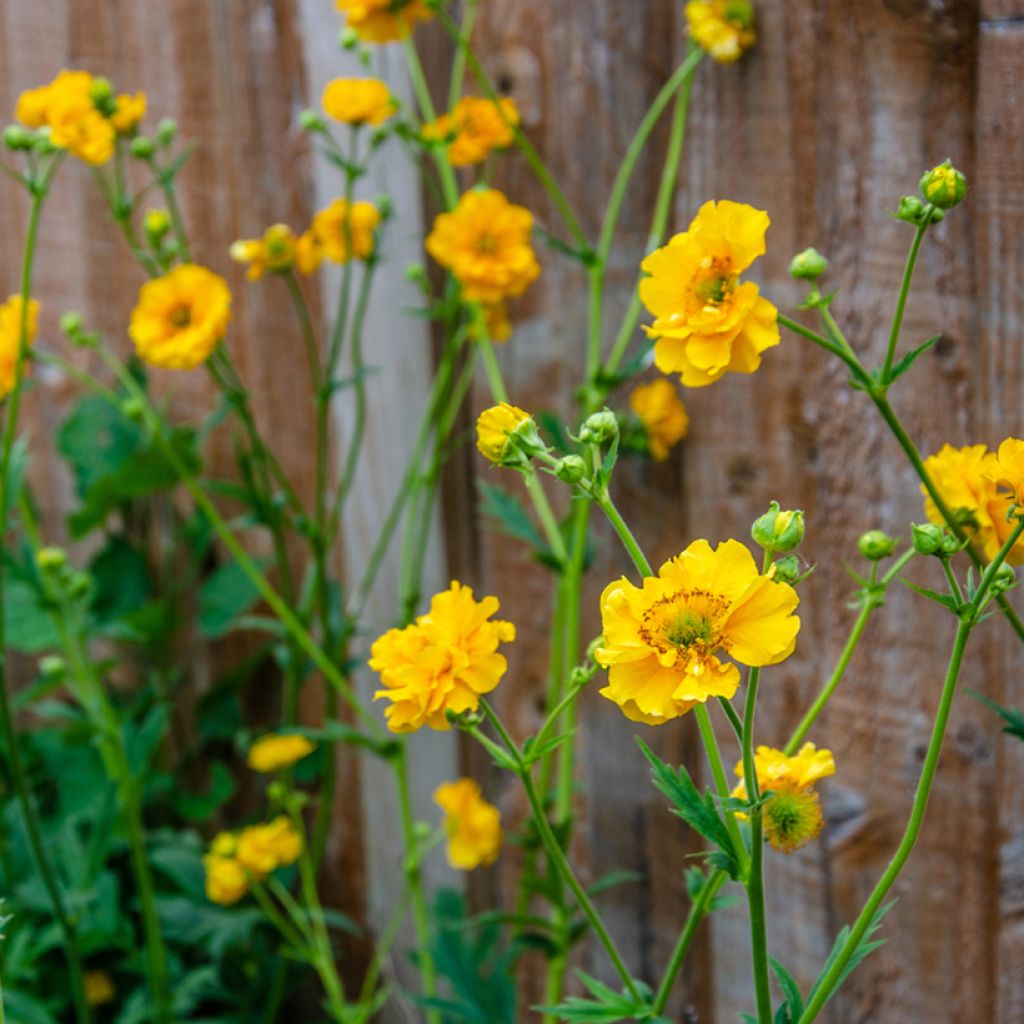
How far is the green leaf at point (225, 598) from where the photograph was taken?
63.5 inches

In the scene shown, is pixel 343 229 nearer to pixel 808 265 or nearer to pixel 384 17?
pixel 384 17

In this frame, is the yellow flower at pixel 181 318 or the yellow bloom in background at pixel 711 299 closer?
the yellow bloom in background at pixel 711 299

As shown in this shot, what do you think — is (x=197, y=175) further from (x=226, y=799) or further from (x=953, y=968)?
(x=953, y=968)

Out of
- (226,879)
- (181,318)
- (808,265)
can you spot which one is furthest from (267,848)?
(808,265)

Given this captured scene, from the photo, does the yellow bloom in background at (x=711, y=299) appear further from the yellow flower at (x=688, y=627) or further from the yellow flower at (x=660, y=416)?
the yellow flower at (x=660, y=416)

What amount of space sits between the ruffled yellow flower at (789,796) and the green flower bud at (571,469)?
0.64 feet

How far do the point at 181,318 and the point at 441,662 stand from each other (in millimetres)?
688

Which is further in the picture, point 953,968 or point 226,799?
point 226,799

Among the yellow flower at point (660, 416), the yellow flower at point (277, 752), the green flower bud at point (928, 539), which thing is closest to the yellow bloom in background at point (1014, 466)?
the green flower bud at point (928, 539)

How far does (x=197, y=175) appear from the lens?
5.45 ft

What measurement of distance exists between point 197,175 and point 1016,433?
111 cm

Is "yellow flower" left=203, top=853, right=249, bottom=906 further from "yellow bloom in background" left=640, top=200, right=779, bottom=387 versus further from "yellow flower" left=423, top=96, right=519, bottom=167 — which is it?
"yellow bloom in background" left=640, top=200, right=779, bottom=387

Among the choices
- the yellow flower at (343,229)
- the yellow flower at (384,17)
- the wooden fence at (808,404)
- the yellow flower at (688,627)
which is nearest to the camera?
the yellow flower at (688,627)

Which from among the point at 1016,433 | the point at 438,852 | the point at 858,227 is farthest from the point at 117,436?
the point at 1016,433
